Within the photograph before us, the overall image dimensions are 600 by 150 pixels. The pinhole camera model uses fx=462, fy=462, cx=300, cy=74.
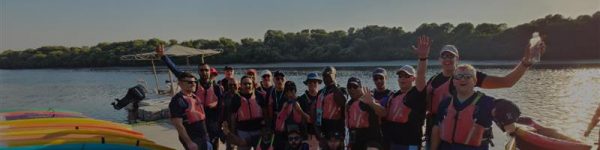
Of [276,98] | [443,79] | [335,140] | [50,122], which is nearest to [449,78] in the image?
[443,79]

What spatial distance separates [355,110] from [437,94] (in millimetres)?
760

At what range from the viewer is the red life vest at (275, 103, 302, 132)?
486 cm

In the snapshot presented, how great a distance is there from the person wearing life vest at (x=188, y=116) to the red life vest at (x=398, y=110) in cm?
183

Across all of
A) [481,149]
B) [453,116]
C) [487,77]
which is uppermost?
[487,77]

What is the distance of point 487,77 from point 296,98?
79.8 inches

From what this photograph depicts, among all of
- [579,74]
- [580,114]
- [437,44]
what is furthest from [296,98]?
[437,44]

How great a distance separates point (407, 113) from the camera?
3797 millimetres

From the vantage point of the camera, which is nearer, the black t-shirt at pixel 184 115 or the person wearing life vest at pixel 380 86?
the person wearing life vest at pixel 380 86

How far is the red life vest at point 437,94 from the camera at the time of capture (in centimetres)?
369

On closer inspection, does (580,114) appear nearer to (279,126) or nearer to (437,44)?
(279,126)

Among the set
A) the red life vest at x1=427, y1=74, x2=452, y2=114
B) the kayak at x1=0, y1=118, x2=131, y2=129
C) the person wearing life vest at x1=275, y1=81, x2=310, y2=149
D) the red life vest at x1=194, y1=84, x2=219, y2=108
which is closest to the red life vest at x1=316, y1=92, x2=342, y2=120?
the person wearing life vest at x1=275, y1=81, x2=310, y2=149

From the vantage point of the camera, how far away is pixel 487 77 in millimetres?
3662

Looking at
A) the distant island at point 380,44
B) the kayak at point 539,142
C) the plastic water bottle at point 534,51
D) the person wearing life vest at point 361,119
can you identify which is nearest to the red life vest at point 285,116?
the person wearing life vest at point 361,119

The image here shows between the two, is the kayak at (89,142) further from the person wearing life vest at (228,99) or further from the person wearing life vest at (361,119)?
the person wearing life vest at (361,119)
